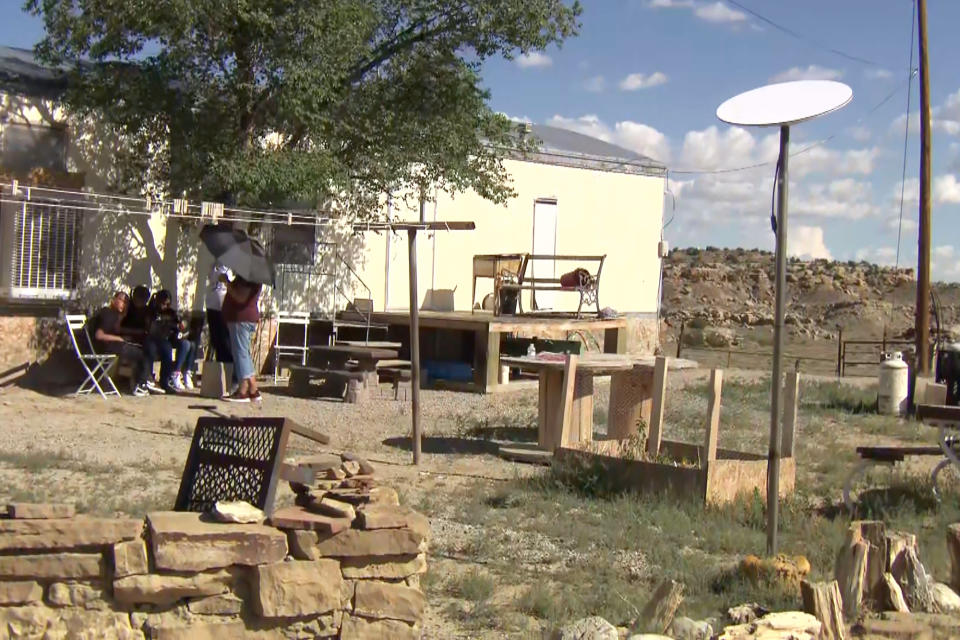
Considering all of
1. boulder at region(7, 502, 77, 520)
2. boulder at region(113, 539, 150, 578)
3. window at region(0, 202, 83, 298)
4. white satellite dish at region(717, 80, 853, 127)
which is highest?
white satellite dish at region(717, 80, 853, 127)

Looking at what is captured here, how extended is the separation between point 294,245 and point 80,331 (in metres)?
3.62

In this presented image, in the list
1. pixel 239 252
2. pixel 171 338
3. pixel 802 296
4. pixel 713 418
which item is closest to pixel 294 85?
pixel 239 252

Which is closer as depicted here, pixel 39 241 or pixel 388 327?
pixel 39 241

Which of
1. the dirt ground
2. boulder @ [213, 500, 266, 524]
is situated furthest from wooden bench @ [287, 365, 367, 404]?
boulder @ [213, 500, 266, 524]

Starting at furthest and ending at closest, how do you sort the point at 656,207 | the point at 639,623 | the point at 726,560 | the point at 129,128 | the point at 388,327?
1. the point at 656,207
2. the point at 388,327
3. the point at 129,128
4. the point at 726,560
5. the point at 639,623

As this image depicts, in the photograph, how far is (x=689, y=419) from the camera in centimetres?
1334

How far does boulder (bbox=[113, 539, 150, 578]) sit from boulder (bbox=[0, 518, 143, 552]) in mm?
63

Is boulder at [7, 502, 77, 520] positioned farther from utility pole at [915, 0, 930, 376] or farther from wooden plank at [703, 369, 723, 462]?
utility pole at [915, 0, 930, 376]

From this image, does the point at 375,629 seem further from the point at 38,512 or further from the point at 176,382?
the point at 176,382

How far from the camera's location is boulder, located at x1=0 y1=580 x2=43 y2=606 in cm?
452

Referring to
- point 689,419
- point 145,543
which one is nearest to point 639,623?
point 145,543

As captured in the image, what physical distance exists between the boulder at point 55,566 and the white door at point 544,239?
47.6 feet

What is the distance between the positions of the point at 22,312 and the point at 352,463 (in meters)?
8.85

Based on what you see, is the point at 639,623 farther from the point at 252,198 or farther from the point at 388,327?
the point at 388,327
